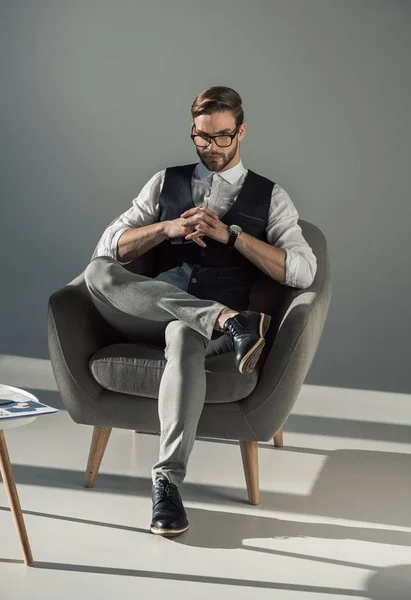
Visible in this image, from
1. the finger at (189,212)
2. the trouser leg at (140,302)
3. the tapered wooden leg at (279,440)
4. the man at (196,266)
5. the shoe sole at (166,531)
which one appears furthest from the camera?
the tapered wooden leg at (279,440)

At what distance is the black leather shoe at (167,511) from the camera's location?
9.07 feet

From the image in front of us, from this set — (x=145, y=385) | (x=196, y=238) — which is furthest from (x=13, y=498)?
(x=196, y=238)

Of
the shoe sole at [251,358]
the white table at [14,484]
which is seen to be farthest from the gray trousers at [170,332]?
the white table at [14,484]

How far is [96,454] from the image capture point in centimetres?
314

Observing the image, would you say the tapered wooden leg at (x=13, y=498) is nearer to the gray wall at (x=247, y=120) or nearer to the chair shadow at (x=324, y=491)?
the chair shadow at (x=324, y=491)

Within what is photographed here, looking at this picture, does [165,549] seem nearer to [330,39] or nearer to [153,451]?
[153,451]

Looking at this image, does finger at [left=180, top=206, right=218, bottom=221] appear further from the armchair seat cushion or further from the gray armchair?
the armchair seat cushion

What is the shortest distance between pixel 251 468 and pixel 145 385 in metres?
0.41

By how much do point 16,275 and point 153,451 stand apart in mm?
1917

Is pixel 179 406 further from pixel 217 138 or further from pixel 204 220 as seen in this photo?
pixel 217 138

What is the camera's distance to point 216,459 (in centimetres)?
349

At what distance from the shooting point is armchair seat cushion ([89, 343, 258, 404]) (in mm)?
2943

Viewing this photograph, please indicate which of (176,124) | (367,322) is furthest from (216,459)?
(176,124)

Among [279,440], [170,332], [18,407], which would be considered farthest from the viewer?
[279,440]
